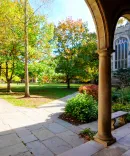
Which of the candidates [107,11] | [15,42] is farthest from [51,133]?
[15,42]

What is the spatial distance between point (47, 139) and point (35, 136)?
1.33ft

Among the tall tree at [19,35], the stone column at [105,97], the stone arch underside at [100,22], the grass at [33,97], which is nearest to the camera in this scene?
the stone arch underside at [100,22]

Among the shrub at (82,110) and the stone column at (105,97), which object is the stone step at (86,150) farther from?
the shrub at (82,110)

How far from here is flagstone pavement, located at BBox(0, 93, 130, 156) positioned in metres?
3.58

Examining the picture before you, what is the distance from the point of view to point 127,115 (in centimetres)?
613

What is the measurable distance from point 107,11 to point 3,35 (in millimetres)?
11064

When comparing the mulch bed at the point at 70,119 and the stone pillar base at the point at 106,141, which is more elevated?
the stone pillar base at the point at 106,141

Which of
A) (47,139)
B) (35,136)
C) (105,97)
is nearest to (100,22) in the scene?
(105,97)

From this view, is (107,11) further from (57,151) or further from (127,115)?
(127,115)

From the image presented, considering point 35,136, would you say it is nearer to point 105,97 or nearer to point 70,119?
point 70,119

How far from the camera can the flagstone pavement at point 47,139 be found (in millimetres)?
3578

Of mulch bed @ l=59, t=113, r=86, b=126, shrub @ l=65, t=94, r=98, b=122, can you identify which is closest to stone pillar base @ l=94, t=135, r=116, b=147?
mulch bed @ l=59, t=113, r=86, b=126

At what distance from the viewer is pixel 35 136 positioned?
454 cm

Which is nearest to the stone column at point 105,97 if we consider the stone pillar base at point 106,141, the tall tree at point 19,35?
the stone pillar base at point 106,141
